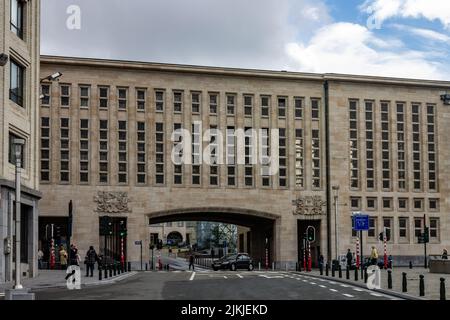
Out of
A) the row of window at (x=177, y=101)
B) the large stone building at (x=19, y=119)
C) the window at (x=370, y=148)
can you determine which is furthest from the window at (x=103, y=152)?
the window at (x=370, y=148)

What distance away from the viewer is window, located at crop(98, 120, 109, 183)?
6844cm

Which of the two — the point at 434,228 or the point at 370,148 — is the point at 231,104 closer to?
the point at 370,148

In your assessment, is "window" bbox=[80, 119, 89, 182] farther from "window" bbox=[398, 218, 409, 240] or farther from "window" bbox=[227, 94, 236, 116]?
"window" bbox=[398, 218, 409, 240]

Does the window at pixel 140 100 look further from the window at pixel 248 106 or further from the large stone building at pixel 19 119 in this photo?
the large stone building at pixel 19 119

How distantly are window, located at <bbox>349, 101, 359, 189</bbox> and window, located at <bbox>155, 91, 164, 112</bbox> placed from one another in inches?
744

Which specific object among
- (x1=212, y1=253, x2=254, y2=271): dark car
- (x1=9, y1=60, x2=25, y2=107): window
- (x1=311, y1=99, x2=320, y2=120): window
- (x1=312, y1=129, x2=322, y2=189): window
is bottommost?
(x1=212, y1=253, x2=254, y2=271): dark car

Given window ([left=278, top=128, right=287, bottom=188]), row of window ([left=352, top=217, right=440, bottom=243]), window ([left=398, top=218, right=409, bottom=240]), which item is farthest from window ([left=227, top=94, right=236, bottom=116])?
window ([left=398, top=218, right=409, bottom=240])

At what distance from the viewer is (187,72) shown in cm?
7125

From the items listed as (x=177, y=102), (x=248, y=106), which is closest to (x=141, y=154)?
(x=177, y=102)

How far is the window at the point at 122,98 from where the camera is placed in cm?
6969

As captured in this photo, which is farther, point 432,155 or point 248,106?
point 432,155

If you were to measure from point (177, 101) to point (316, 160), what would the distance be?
48.5 ft

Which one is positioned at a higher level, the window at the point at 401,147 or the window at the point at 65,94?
the window at the point at 65,94

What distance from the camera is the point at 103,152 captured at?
68812 mm
